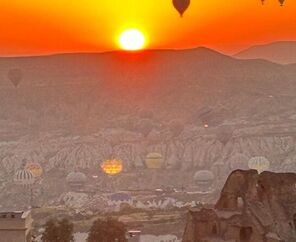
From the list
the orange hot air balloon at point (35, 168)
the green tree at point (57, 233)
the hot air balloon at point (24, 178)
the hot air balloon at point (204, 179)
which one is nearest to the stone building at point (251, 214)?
the green tree at point (57, 233)

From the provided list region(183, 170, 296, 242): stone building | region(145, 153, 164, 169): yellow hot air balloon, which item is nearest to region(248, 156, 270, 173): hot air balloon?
region(145, 153, 164, 169): yellow hot air balloon

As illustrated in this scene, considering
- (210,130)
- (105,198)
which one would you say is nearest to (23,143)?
(210,130)

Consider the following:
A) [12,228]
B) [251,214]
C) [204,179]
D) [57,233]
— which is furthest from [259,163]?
[251,214]

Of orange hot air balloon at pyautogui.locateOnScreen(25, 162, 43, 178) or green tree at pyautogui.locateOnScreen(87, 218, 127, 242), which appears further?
orange hot air balloon at pyautogui.locateOnScreen(25, 162, 43, 178)

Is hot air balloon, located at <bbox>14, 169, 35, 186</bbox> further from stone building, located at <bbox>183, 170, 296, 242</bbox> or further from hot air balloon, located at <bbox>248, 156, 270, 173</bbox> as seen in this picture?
stone building, located at <bbox>183, 170, 296, 242</bbox>

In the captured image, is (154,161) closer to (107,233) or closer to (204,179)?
(204,179)
